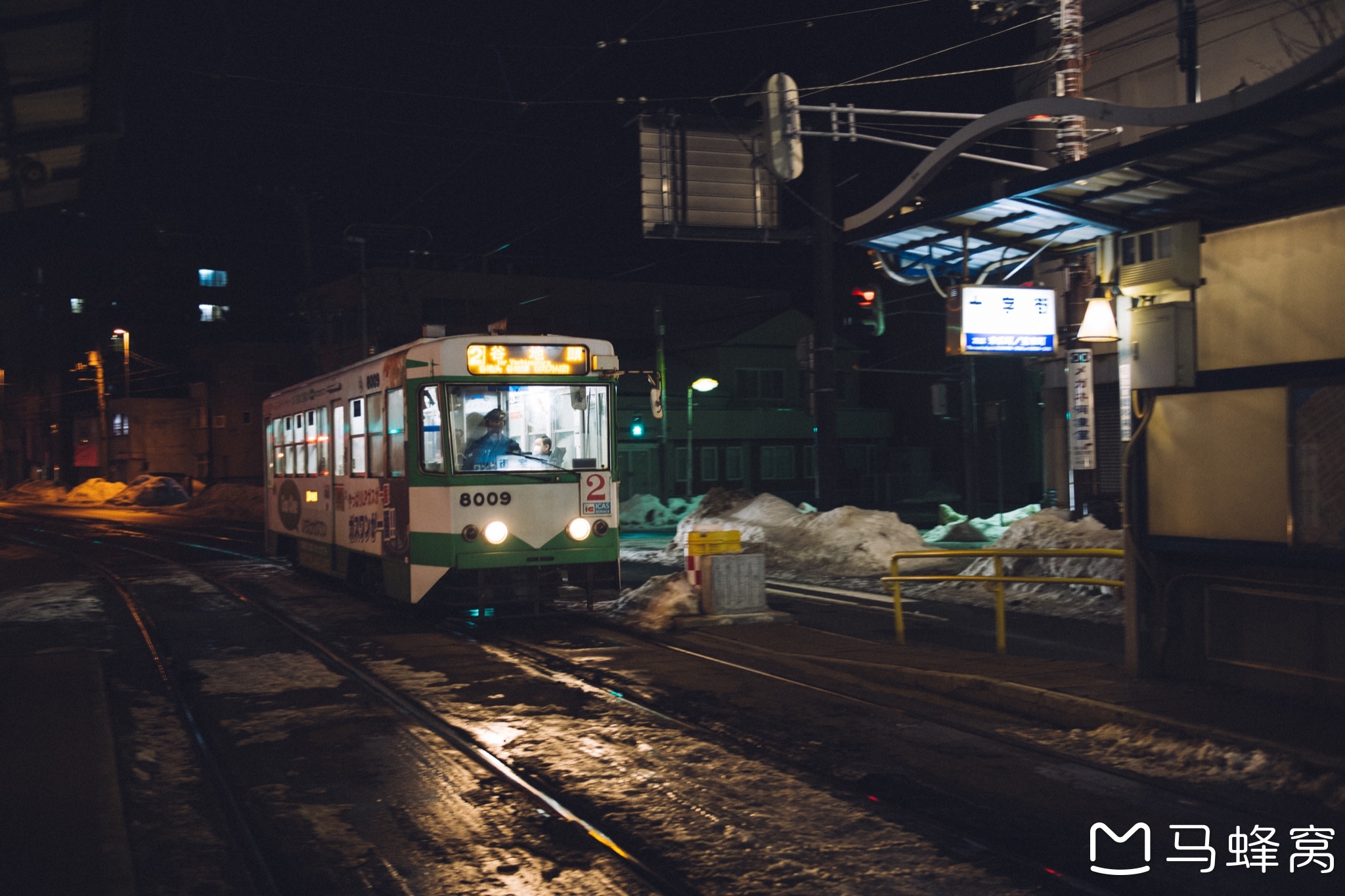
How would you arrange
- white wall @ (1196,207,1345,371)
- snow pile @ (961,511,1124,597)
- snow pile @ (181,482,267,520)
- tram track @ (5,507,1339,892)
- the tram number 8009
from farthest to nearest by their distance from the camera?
1. snow pile @ (181,482,267,520)
2. snow pile @ (961,511,1124,597)
3. the tram number 8009
4. white wall @ (1196,207,1345,371)
5. tram track @ (5,507,1339,892)

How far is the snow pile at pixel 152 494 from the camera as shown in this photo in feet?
182

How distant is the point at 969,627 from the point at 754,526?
11.6 m

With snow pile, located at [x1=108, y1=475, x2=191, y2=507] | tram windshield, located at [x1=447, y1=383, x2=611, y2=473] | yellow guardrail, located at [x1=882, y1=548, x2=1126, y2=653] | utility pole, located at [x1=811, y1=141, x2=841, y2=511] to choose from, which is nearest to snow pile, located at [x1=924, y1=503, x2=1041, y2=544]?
utility pole, located at [x1=811, y1=141, x2=841, y2=511]

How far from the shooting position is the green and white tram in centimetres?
1283

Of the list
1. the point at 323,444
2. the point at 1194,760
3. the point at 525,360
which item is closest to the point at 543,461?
the point at 525,360

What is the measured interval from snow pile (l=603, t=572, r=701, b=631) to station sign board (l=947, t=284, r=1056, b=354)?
200 inches

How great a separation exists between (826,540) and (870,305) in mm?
4750

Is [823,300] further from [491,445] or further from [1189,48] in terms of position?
[491,445]

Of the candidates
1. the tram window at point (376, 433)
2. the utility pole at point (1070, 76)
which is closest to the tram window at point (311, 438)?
the tram window at point (376, 433)

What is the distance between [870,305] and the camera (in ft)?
68.4

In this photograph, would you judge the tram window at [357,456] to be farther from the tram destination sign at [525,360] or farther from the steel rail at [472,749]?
the tram destination sign at [525,360]

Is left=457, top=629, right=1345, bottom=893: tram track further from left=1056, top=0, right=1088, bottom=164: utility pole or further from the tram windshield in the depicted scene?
left=1056, top=0, right=1088, bottom=164: utility pole

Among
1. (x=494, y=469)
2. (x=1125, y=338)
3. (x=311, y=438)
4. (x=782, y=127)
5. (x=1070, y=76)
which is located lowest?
(x=494, y=469)

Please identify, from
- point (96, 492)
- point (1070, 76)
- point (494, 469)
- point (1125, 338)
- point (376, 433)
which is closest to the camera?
A: point (1125, 338)
